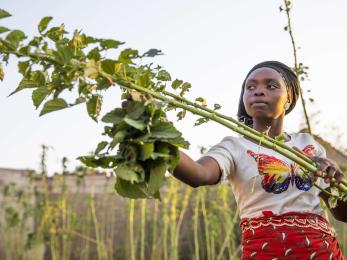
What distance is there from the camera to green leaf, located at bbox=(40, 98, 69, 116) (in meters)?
0.97

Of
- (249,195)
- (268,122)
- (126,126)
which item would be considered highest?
(268,122)

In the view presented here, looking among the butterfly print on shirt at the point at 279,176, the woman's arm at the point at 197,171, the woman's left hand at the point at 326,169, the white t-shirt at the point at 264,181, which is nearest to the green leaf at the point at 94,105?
the woman's arm at the point at 197,171

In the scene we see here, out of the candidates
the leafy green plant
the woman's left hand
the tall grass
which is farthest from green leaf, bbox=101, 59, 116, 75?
the tall grass

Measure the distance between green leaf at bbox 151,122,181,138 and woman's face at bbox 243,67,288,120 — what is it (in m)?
0.74

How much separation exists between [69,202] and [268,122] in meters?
4.08

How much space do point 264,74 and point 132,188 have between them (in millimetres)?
858

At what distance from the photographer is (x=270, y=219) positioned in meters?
1.59

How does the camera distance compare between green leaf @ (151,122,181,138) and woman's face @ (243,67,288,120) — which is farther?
woman's face @ (243,67,288,120)

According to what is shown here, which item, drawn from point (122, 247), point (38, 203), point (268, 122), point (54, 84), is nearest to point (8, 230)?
point (38, 203)

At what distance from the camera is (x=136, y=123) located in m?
0.94

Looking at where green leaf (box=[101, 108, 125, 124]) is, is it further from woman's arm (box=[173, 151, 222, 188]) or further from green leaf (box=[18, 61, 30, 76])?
woman's arm (box=[173, 151, 222, 188])

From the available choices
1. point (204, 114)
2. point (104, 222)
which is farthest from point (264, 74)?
point (104, 222)

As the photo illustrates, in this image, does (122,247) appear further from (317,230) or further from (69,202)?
(317,230)

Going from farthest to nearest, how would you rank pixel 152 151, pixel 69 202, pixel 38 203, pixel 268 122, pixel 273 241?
pixel 69 202 → pixel 38 203 → pixel 268 122 → pixel 273 241 → pixel 152 151
